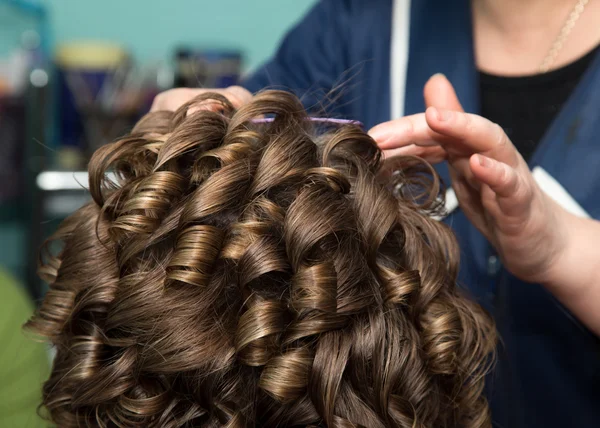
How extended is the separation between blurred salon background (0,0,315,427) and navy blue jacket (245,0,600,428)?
3.29 feet

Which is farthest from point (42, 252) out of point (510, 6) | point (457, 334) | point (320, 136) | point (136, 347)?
point (510, 6)

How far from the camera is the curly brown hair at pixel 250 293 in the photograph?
0.68 meters

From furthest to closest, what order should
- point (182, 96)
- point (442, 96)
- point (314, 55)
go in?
1. point (314, 55)
2. point (182, 96)
3. point (442, 96)

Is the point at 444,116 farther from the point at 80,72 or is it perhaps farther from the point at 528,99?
the point at 80,72

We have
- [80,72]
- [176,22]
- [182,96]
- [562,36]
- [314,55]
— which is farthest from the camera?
[176,22]

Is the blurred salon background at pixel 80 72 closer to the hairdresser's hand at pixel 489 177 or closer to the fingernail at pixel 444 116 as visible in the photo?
the hairdresser's hand at pixel 489 177

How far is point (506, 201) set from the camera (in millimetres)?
803

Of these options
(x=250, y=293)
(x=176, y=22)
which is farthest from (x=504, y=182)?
(x=176, y=22)

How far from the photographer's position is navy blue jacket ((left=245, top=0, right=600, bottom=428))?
107 cm

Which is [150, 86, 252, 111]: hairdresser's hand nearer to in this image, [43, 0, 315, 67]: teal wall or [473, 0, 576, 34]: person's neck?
[473, 0, 576, 34]: person's neck

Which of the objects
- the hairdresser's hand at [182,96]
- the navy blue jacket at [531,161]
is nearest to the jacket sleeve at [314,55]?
the navy blue jacket at [531,161]

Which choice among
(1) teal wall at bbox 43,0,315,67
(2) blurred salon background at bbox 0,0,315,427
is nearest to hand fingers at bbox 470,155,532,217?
(2) blurred salon background at bbox 0,0,315,427

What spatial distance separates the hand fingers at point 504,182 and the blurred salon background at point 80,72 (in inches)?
61.5

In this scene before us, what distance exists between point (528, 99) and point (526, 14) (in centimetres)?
15
